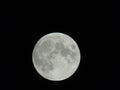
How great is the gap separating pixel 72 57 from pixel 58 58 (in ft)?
1.47

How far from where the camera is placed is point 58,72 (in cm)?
798

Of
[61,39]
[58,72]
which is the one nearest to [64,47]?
[61,39]

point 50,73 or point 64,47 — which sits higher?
point 64,47

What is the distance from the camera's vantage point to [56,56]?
7.95 metres

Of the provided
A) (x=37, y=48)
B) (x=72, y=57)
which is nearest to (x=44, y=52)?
(x=37, y=48)

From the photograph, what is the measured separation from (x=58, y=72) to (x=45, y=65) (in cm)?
44

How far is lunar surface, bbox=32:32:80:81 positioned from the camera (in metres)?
7.95

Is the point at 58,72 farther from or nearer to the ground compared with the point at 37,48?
nearer to the ground

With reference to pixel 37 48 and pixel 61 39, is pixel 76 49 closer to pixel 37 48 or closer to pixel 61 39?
pixel 61 39

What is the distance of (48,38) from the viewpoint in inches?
319

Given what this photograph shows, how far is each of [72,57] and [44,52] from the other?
2.82 ft

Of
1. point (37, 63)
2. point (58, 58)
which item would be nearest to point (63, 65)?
point (58, 58)

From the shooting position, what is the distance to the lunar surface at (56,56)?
795 cm

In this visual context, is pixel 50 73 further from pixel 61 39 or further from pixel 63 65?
pixel 61 39
